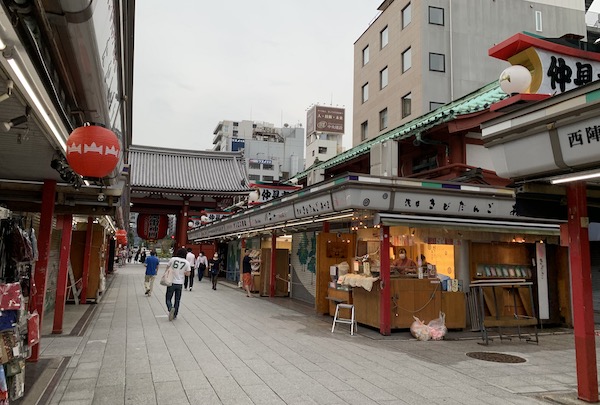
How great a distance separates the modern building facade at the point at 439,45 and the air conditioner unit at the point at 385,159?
11.4 metres

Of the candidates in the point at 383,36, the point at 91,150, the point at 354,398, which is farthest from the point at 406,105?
the point at 91,150

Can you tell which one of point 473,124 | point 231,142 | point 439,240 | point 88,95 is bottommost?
point 439,240

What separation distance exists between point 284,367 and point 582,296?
4891 mm

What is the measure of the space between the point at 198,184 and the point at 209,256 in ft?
20.8

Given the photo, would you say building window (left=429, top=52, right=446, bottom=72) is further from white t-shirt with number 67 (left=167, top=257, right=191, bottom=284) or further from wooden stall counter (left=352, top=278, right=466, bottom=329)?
white t-shirt with number 67 (left=167, top=257, right=191, bottom=284)

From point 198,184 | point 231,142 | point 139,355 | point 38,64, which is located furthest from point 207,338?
point 231,142

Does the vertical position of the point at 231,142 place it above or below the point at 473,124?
above

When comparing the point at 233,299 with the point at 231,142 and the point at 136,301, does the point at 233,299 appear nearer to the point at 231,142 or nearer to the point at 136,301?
the point at 136,301

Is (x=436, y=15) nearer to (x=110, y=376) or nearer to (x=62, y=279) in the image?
(x=62, y=279)

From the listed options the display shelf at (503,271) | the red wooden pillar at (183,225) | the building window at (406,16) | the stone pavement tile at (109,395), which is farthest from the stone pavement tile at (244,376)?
the red wooden pillar at (183,225)

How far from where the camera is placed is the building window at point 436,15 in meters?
26.9

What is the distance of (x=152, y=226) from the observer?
34.7m

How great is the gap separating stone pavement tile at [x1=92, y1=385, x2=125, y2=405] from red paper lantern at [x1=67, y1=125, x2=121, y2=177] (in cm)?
306

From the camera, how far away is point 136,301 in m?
17.1
